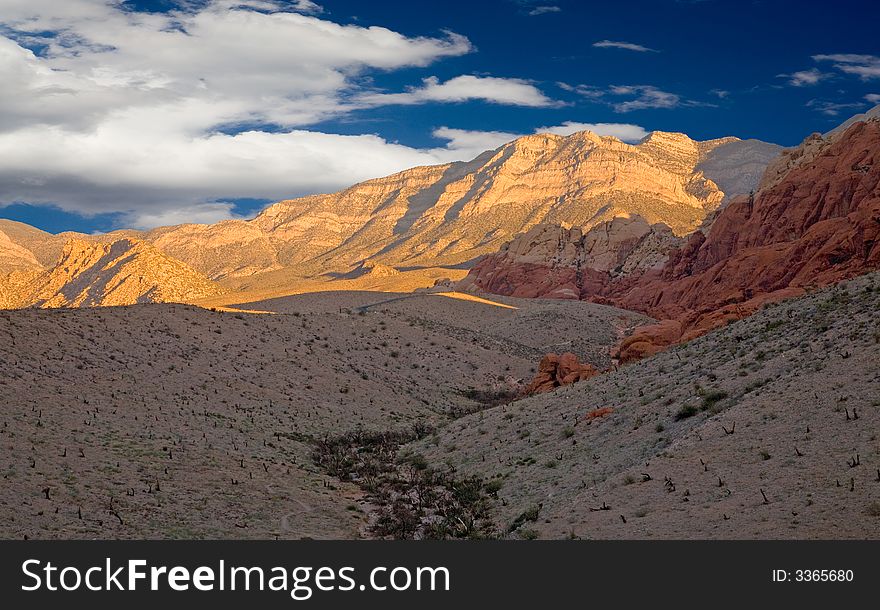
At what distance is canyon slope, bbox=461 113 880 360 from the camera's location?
5103 cm

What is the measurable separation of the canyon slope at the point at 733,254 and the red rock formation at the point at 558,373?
4482 mm

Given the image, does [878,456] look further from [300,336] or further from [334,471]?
[300,336]

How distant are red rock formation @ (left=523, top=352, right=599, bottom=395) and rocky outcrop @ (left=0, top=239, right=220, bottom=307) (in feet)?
305

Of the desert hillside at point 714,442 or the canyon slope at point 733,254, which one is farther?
the canyon slope at point 733,254

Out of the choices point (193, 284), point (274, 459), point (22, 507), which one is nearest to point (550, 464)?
point (274, 459)

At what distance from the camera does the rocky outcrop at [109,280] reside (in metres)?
134

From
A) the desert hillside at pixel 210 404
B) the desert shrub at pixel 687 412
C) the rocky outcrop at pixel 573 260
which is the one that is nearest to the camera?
the desert hillside at pixel 210 404

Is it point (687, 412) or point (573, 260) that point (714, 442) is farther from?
point (573, 260)

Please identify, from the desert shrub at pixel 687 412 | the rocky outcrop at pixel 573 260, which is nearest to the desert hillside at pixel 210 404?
the desert shrub at pixel 687 412

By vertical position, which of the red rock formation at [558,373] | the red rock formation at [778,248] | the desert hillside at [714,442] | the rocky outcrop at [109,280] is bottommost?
the desert hillside at [714,442]

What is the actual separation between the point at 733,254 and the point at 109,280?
10482 cm

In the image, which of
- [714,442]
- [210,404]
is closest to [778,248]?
[210,404]

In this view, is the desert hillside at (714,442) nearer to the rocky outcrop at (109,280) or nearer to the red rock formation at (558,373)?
the red rock formation at (558,373)

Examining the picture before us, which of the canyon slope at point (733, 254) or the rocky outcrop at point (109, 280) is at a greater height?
the rocky outcrop at point (109, 280)
